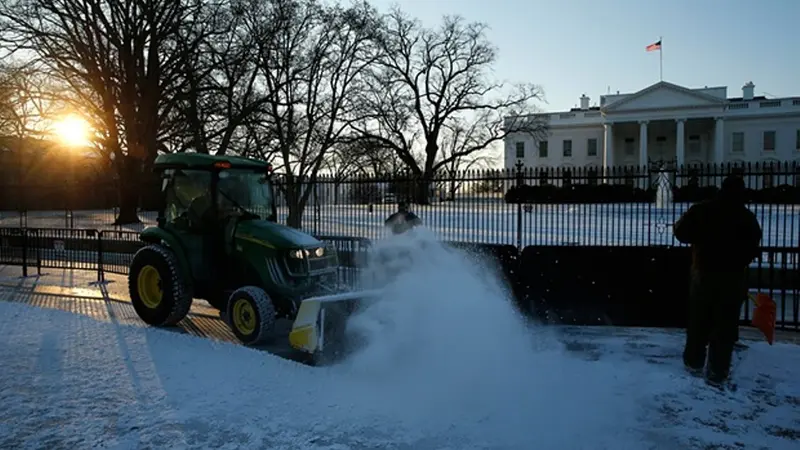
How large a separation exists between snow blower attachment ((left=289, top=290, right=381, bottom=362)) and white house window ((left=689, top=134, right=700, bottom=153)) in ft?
234

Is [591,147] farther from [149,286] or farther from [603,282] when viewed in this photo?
[149,286]

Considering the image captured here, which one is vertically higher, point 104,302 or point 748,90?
point 748,90

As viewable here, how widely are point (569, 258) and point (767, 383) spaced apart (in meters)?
3.11

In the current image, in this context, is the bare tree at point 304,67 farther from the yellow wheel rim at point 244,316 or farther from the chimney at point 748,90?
the chimney at point 748,90

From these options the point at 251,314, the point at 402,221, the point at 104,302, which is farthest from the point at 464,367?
the point at 104,302

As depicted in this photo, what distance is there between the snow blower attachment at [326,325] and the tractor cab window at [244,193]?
109 inches

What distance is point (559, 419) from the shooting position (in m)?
5.38

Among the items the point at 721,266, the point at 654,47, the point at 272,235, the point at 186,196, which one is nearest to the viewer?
the point at 721,266

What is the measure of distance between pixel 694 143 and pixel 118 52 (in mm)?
62947

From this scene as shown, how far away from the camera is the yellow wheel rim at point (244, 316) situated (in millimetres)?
8055

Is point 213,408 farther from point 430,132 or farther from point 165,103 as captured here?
point 430,132

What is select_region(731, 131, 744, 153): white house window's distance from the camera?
66.1m

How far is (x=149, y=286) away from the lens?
9.57 m

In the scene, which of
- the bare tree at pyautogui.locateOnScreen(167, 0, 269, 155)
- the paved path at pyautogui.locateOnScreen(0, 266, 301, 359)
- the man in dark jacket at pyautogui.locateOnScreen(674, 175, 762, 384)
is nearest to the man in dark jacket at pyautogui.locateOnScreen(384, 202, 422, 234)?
the paved path at pyautogui.locateOnScreen(0, 266, 301, 359)
